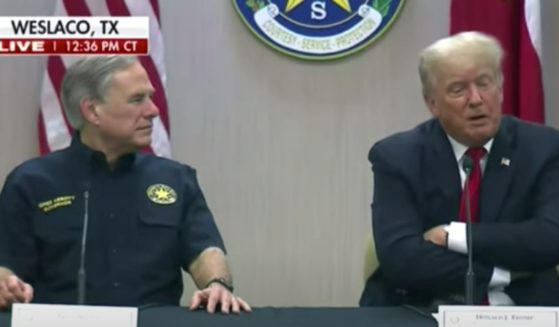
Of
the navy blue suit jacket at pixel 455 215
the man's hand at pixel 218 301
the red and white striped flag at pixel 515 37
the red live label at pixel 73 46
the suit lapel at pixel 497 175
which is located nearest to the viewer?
→ the man's hand at pixel 218 301

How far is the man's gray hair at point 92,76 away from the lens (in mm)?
2734

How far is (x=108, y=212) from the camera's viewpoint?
267cm

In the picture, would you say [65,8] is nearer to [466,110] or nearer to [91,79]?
[91,79]

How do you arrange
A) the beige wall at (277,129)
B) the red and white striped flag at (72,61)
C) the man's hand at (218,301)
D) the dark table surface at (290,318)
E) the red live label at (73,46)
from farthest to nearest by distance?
the beige wall at (277,129), the red and white striped flag at (72,61), the red live label at (73,46), the man's hand at (218,301), the dark table surface at (290,318)

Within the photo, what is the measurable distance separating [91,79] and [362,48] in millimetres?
1332

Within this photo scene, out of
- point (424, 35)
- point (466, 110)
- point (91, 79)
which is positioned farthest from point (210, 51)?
point (466, 110)

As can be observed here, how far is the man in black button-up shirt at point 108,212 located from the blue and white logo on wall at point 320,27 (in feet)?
3.49

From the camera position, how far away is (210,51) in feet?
12.5

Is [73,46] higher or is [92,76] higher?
[73,46]

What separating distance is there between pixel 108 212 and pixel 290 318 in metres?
0.74

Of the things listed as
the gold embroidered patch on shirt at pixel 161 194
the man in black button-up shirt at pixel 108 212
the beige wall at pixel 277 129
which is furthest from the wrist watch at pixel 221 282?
the beige wall at pixel 277 129

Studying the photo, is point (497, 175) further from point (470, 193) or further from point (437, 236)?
point (437, 236)

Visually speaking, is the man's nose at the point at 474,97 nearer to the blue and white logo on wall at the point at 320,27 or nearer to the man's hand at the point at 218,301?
the man's hand at the point at 218,301

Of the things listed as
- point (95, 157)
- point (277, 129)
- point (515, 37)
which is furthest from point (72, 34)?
point (515, 37)
